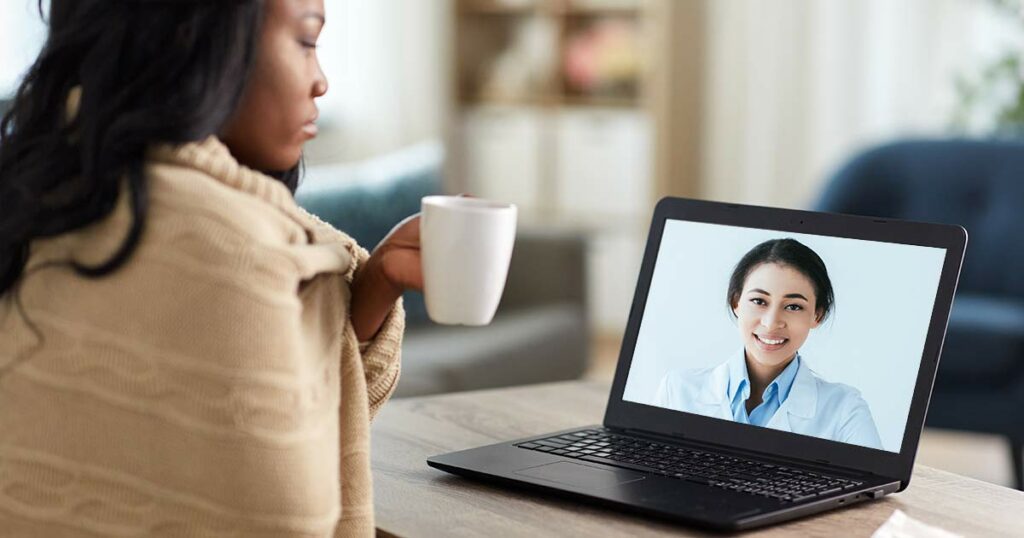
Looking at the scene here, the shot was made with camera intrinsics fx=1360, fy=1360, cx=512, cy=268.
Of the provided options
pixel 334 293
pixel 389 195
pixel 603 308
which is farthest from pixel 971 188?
pixel 334 293

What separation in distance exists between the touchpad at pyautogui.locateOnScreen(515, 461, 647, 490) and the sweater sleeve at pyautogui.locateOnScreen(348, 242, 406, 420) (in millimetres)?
139

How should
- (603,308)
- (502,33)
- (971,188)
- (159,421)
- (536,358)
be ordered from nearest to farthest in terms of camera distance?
(159,421)
(536,358)
(971,188)
(603,308)
(502,33)

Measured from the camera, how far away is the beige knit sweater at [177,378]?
867mm

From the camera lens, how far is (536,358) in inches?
123

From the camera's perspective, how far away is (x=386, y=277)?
1.04m

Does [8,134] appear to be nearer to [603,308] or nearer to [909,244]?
[909,244]

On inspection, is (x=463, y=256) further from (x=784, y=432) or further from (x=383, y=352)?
(x=784, y=432)

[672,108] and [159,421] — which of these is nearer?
[159,421]

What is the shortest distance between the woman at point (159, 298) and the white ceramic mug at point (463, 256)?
3.1 inches

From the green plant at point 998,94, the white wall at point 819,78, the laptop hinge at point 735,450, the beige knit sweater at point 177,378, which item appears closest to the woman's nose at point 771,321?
the laptop hinge at point 735,450

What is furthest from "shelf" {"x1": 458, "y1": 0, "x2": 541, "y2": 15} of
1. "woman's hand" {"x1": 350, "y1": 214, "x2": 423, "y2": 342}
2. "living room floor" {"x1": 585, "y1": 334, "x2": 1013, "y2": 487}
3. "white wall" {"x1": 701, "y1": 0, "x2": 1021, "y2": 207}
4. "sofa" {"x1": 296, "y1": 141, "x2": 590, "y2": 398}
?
"woman's hand" {"x1": 350, "y1": 214, "x2": 423, "y2": 342}

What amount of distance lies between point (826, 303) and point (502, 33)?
164 inches

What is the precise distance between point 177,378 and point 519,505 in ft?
0.99

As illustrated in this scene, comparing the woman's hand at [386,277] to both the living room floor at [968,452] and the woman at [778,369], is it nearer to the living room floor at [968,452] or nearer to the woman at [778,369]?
the woman at [778,369]
